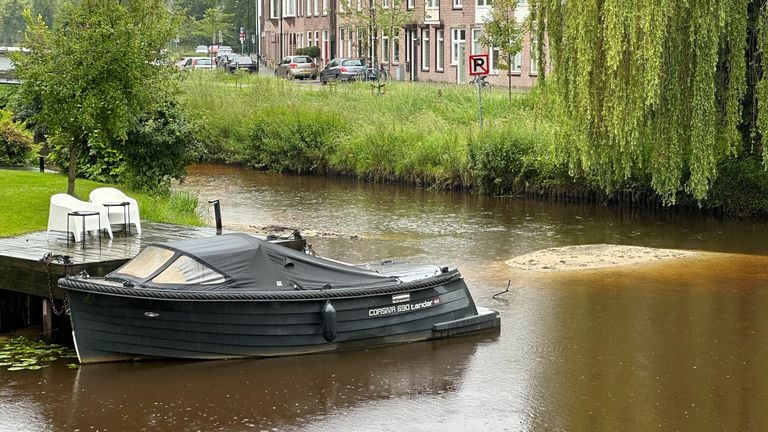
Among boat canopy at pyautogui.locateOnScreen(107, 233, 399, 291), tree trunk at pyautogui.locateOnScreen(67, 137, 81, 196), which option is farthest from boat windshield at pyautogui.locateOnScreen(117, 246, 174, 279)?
tree trunk at pyautogui.locateOnScreen(67, 137, 81, 196)

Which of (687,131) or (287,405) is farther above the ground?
(687,131)

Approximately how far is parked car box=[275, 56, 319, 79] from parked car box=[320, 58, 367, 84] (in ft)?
19.5

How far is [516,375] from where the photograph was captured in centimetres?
1780

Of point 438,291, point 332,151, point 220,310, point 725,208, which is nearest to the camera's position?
point 220,310

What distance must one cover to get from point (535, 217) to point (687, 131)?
5.41m

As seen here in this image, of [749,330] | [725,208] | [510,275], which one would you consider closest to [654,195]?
[725,208]

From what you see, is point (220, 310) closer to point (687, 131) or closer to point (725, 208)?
point (687, 131)

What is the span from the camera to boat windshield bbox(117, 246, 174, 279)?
17.9 meters

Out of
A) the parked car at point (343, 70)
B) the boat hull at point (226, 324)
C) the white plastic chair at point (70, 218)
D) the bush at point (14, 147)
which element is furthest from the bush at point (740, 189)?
the parked car at point (343, 70)

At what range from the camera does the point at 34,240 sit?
829 inches

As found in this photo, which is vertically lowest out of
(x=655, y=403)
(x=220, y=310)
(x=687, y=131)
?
(x=655, y=403)

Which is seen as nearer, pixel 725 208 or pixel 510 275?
pixel 510 275

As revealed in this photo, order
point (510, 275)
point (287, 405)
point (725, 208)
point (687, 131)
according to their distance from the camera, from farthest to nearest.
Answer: point (725, 208) → point (687, 131) → point (510, 275) → point (287, 405)

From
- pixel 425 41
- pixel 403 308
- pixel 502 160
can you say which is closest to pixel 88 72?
pixel 403 308
